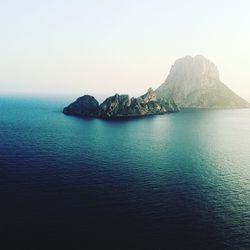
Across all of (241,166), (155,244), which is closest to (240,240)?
(155,244)

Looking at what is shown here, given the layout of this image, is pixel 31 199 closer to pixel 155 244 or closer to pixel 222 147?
pixel 155 244

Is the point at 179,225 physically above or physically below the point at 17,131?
below

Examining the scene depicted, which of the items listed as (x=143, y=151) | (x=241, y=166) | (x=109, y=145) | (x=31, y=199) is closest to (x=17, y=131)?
(x=109, y=145)

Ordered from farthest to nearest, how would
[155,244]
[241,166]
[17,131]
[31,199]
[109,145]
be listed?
1. [17,131]
2. [109,145]
3. [241,166]
4. [31,199]
5. [155,244]

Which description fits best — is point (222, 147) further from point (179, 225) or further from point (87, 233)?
point (87, 233)

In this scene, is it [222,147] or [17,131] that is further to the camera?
[17,131]

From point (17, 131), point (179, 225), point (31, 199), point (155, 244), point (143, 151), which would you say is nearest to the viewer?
point (155, 244)
